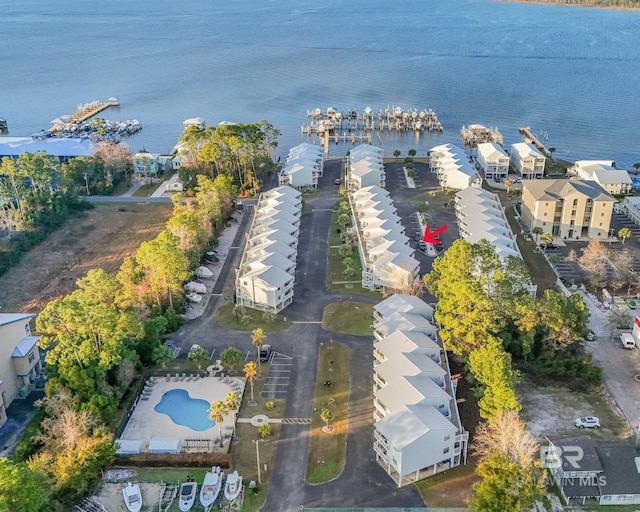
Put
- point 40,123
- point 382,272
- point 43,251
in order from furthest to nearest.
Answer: point 40,123, point 43,251, point 382,272

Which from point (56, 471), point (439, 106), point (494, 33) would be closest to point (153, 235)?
point (56, 471)

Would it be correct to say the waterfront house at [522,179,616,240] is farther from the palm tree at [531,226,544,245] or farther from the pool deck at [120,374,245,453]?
the pool deck at [120,374,245,453]

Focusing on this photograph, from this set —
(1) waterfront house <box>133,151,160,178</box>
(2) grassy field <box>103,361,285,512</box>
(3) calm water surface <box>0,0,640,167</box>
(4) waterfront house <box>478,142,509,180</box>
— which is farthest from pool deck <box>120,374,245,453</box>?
(3) calm water surface <box>0,0,640,167</box>

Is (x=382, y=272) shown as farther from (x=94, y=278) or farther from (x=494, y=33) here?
(x=494, y=33)

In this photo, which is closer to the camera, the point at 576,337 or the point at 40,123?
the point at 576,337

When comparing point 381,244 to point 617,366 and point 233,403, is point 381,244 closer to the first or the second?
point 617,366

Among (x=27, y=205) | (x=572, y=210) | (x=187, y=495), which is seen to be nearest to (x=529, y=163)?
(x=572, y=210)
